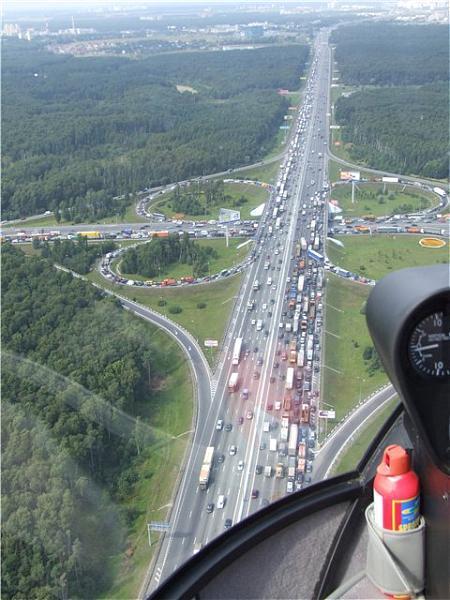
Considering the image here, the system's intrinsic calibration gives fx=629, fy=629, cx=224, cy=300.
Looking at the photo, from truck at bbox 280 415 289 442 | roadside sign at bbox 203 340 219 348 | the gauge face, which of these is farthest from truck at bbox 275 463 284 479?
the gauge face

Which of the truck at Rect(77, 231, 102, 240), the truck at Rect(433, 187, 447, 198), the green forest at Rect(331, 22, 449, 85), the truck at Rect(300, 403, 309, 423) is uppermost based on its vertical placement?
the green forest at Rect(331, 22, 449, 85)

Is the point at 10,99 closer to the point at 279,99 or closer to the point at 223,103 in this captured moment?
the point at 223,103

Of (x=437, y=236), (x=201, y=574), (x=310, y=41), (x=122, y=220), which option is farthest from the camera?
(x=310, y=41)

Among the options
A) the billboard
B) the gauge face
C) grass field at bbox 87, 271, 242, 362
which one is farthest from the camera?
the billboard

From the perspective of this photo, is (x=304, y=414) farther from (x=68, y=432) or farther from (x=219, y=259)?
(x=219, y=259)

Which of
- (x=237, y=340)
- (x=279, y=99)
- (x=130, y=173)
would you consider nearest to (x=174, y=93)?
(x=279, y=99)

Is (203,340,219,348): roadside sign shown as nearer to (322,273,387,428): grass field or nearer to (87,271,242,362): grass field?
(87,271,242,362): grass field

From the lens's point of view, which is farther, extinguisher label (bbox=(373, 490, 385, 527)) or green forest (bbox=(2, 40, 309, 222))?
green forest (bbox=(2, 40, 309, 222))

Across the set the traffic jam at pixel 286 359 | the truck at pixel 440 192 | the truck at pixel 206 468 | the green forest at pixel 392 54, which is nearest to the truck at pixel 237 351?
the traffic jam at pixel 286 359
